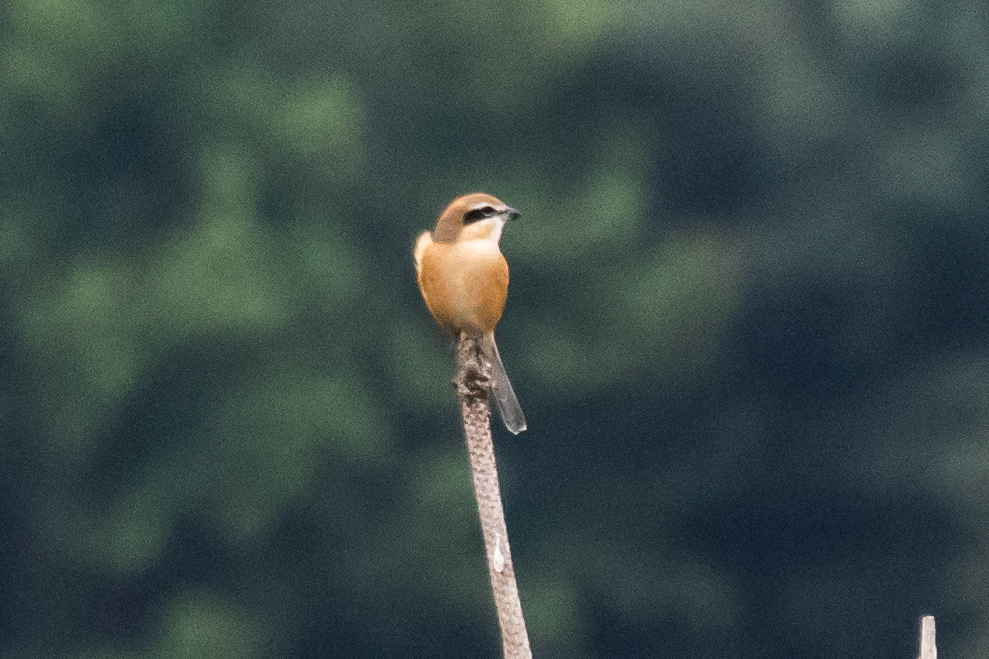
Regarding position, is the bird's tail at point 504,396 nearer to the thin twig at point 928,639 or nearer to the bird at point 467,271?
the bird at point 467,271

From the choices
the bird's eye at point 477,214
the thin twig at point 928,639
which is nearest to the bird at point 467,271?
the bird's eye at point 477,214

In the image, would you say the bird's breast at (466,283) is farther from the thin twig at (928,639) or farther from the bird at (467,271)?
the thin twig at (928,639)

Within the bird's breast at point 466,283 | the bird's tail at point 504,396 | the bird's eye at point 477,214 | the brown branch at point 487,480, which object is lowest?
the brown branch at point 487,480

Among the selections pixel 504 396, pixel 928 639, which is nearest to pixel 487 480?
pixel 504 396

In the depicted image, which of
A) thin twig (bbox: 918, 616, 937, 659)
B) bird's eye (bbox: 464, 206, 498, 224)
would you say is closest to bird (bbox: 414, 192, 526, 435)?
bird's eye (bbox: 464, 206, 498, 224)

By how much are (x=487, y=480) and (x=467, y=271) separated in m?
0.07

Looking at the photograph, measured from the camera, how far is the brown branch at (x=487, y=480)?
466 mm

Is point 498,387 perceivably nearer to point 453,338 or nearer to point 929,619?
point 453,338

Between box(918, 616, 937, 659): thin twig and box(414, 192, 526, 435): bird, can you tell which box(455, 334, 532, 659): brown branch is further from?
box(918, 616, 937, 659): thin twig

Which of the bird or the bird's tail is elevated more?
the bird

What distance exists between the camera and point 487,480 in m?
0.46

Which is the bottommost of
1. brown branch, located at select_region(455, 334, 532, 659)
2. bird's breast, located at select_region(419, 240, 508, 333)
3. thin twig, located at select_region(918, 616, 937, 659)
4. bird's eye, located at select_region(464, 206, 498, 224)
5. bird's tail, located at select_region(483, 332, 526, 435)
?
thin twig, located at select_region(918, 616, 937, 659)

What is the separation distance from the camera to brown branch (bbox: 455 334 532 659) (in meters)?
0.47

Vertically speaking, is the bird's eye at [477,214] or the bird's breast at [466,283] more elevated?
the bird's eye at [477,214]
